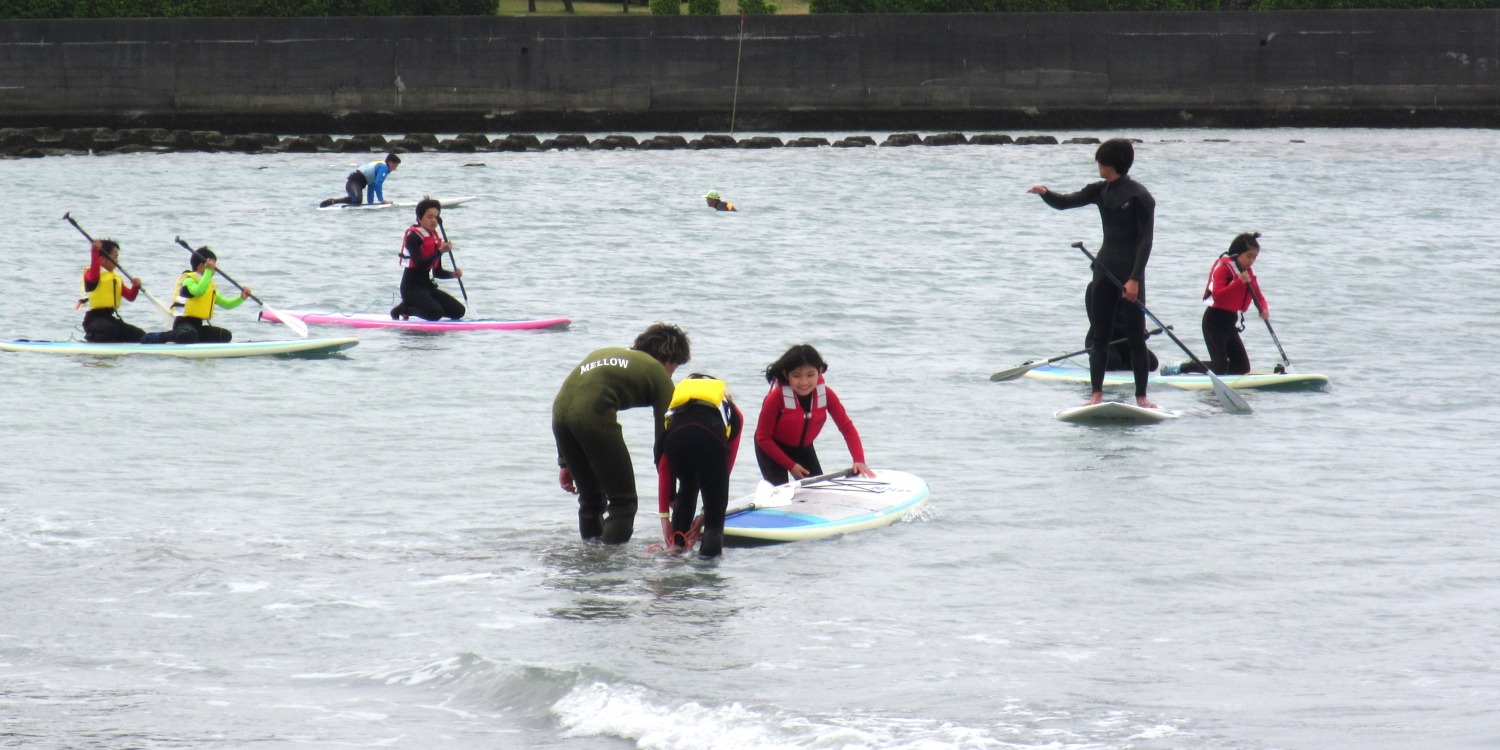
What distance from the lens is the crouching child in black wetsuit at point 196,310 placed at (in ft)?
48.0

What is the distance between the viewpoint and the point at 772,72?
49188 millimetres

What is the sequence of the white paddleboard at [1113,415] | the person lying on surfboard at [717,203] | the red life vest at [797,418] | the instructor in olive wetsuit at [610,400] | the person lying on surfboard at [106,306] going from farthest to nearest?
the person lying on surfboard at [717,203] → the person lying on surfboard at [106,306] → the white paddleboard at [1113,415] → the red life vest at [797,418] → the instructor in olive wetsuit at [610,400]

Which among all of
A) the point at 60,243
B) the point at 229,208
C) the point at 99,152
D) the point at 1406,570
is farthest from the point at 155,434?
the point at 99,152

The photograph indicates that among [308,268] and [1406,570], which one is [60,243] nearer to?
[308,268]

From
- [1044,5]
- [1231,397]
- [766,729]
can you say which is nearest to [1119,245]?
[1231,397]

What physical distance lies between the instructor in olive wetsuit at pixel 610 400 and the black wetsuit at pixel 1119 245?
3.87 meters

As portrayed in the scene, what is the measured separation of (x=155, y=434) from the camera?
11.9m

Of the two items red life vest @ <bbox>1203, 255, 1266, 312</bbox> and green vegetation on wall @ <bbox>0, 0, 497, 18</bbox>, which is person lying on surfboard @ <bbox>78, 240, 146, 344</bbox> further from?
green vegetation on wall @ <bbox>0, 0, 497, 18</bbox>

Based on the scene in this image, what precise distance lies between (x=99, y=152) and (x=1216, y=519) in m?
41.7

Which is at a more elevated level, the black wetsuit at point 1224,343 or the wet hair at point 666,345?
the wet hair at point 666,345

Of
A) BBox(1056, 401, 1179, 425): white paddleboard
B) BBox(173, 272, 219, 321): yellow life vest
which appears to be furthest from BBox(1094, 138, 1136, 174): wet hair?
BBox(173, 272, 219, 321): yellow life vest

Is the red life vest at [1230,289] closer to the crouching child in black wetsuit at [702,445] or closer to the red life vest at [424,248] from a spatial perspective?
the crouching child in black wetsuit at [702,445]

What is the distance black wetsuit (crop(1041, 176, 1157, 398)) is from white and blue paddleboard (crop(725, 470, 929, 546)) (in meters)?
2.47

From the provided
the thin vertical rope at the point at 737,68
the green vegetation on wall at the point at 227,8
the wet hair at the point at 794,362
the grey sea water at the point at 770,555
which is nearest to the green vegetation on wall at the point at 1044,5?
the thin vertical rope at the point at 737,68
